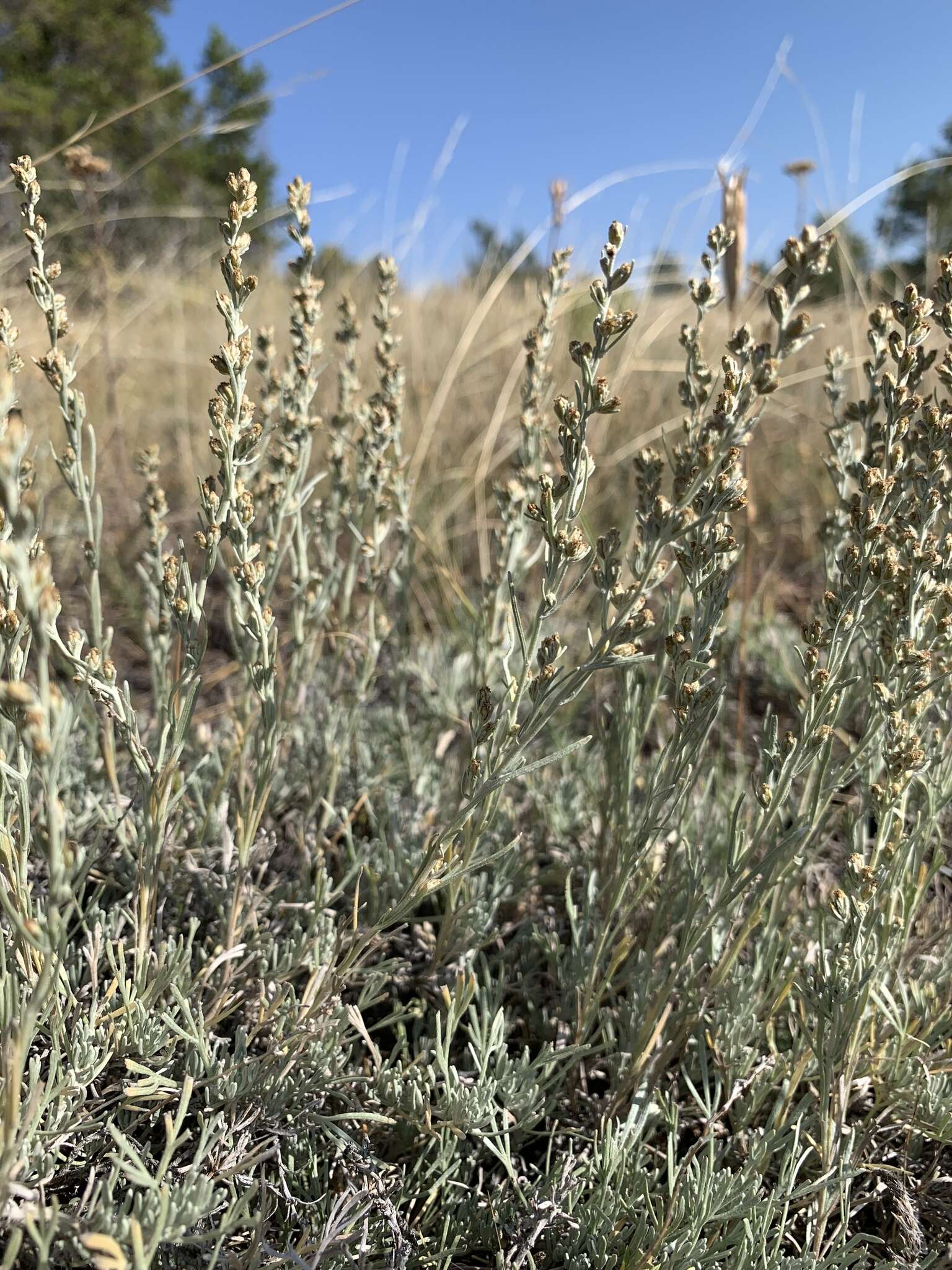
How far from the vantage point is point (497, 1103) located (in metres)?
1.37

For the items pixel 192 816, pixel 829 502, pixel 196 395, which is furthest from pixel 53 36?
pixel 192 816

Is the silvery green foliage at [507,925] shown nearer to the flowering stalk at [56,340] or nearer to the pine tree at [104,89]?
the flowering stalk at [56,340]

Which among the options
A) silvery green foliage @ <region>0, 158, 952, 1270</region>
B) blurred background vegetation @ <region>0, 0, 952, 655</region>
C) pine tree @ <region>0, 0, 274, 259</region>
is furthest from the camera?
pine tree @ <region>0, 0, 274, 259</region>

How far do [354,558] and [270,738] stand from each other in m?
0.60

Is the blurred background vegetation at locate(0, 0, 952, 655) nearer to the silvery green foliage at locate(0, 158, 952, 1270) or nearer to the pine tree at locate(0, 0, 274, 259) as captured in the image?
the silvery green foliage at locate(0, 158, 952, 1270)

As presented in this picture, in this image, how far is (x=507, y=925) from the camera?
1.66 meters

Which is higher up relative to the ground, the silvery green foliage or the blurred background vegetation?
the blurred background vegetation

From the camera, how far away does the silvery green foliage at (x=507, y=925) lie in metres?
0.99

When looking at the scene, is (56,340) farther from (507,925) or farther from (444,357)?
(444,357)

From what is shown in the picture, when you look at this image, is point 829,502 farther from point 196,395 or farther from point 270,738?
point 196,395

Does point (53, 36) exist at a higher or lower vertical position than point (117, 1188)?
higher

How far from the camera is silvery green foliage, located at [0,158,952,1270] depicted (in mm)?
993

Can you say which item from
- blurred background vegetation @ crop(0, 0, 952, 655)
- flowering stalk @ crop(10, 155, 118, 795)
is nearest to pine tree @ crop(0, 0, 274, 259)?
blurred background vegetation @ crop(0, 0, 952, 655)

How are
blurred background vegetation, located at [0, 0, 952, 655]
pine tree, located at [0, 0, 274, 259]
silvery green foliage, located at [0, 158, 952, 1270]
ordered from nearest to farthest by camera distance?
1. silvery green foliage, located at [0, 158, 952, 1270]
2. blurred background vegetation, located at [0, 0, 952, 655]
3. pine tree, located at [0, 0, 274, 259]
